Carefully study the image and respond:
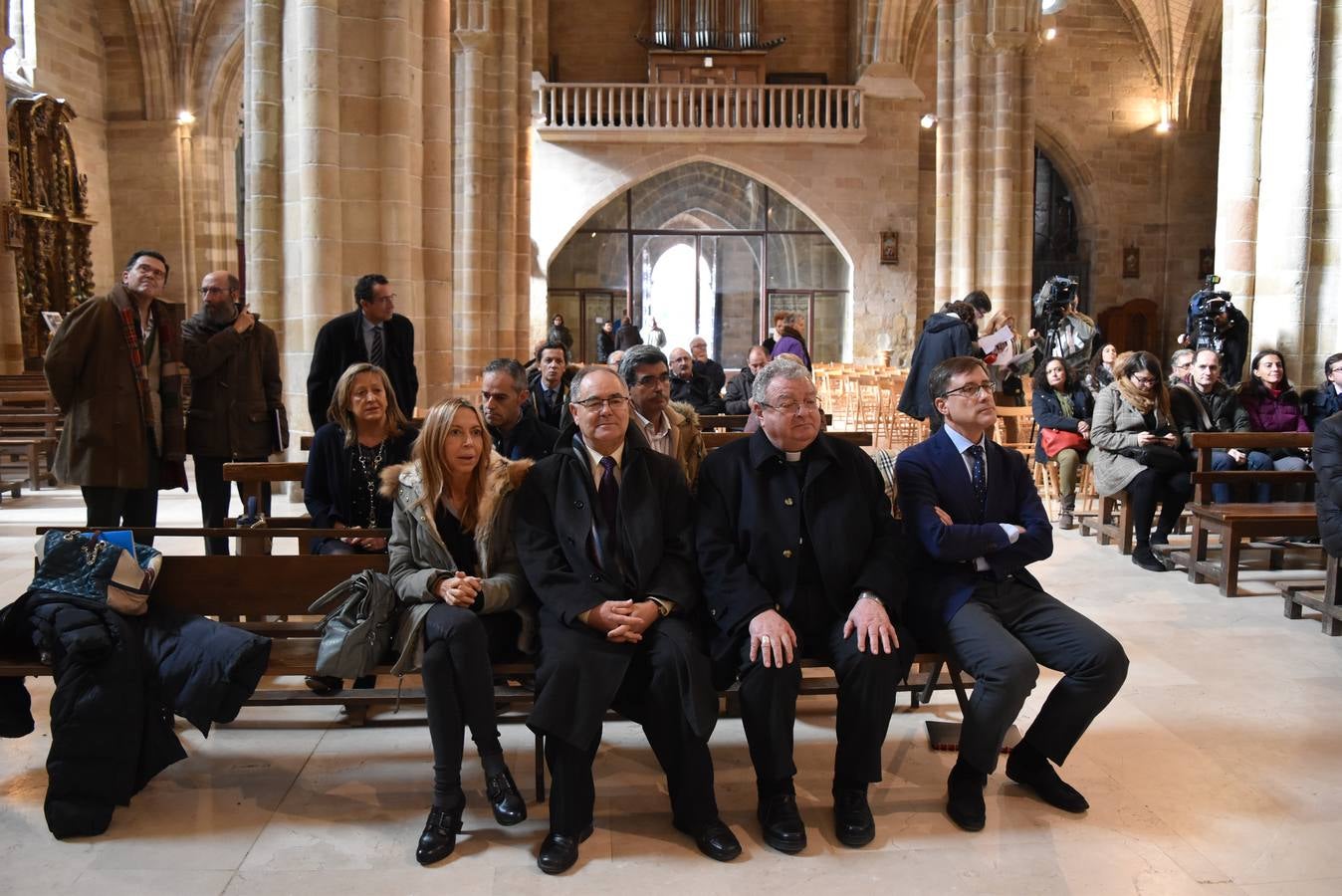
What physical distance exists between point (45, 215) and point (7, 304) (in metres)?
4.54

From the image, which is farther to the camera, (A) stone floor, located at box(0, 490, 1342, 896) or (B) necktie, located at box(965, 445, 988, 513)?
(B) necktie, located at box(965, 445, 988, 513)

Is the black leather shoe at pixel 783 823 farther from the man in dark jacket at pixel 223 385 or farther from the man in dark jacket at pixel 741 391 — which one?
the man in dark jacket at pixel 741 391

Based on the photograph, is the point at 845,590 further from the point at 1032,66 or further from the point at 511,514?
the point at 1032,66

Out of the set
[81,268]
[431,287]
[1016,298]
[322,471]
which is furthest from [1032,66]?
[81,268]

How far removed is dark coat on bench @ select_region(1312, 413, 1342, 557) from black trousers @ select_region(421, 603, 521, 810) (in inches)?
147

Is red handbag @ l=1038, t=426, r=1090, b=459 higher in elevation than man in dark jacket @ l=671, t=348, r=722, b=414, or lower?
lower

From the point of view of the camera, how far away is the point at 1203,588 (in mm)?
6070

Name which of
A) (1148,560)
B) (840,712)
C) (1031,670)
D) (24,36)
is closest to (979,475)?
(1031,670)

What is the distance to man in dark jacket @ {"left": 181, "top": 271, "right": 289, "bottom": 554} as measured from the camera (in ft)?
18.4

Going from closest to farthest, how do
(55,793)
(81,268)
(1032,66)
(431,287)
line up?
(55,793), (431,287), (1032,66), (81,268)

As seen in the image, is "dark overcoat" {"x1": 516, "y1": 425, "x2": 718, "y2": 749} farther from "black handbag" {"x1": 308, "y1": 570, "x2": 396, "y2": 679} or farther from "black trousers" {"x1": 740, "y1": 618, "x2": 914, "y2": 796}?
"black handbag" {"x1": 308, "y1": 570, "x2": 396, "y2": 679}

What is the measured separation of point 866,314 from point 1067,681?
18616mm

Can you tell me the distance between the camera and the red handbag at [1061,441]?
7.96m

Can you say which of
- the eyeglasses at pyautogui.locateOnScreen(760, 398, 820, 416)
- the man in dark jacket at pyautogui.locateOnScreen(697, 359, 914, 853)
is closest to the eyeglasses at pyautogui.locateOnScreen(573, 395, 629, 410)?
the man in dark jacket at pyautogui.locateOnScreen(697, 359, 914, 853)
